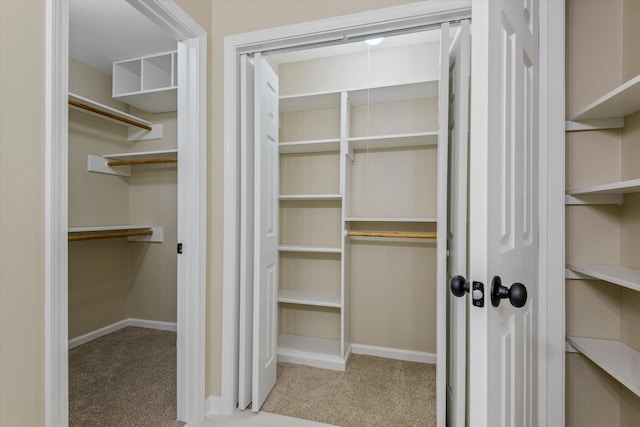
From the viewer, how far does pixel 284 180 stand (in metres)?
2.85

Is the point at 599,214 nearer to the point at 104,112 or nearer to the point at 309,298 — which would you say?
the point at 309,298

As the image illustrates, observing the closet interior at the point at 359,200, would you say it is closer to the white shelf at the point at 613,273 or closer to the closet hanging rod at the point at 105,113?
the white shelf at the point at 613,273

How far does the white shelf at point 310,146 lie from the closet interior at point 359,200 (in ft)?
0.05

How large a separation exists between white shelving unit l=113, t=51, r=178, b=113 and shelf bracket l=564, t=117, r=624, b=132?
8.87 feet

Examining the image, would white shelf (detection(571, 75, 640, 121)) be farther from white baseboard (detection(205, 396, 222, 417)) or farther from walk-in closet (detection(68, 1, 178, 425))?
walk-in closet (detection(68, 1, 178, 425))

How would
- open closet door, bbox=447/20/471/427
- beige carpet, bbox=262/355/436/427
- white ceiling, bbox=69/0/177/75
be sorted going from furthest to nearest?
white ceiling, bbox=69/0/177/75 → beige carpet, bbox=262/355/436/427 → open closet door, bbox=447/20/471/427

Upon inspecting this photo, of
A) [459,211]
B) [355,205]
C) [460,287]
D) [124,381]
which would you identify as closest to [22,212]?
[460,287]

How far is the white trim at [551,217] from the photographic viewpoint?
1.37 meters

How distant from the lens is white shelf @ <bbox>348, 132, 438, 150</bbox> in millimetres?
2264

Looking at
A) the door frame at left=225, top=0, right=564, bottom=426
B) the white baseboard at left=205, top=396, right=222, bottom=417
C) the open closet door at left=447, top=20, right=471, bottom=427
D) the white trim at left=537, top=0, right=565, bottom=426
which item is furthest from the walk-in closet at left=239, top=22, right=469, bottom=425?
the white trim at left=537, top=0, right=565, bottom=426

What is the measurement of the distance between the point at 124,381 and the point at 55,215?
5.57ft

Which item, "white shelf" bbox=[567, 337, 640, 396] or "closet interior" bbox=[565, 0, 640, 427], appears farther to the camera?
"closet interior" bbox=[565, 0, 640, 427]

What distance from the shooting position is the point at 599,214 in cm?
139

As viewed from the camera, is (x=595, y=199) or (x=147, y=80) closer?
(x=595, y=199)
